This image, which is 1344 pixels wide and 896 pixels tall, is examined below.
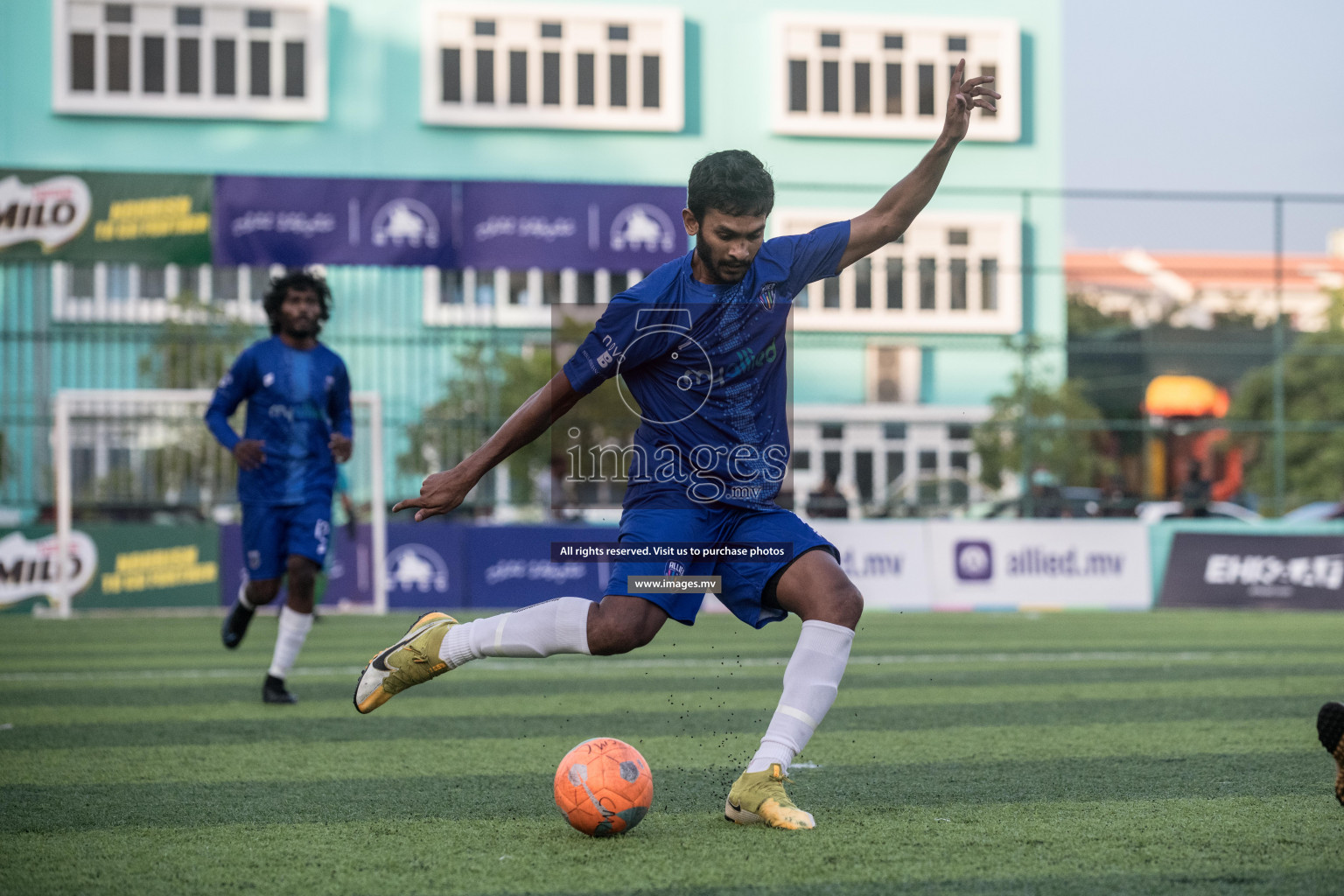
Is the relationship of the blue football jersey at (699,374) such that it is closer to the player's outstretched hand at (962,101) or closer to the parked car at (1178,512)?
the player's outstretched hand at (962,101)

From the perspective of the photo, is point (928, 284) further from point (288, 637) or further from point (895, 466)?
point (288, 637)

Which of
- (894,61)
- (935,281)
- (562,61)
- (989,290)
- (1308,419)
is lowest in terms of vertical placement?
(1308,419)

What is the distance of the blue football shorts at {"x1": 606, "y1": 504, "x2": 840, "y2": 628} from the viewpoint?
4148mm

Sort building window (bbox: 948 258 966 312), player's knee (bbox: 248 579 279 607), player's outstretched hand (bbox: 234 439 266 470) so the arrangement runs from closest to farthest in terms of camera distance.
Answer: player's outstretched hand (bbox: 234 439 266 470) < player's knee (bbox: 248 579 279 607) < building window (bbox: 948 258 966 312)

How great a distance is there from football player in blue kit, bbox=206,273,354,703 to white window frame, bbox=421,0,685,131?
24908 mm

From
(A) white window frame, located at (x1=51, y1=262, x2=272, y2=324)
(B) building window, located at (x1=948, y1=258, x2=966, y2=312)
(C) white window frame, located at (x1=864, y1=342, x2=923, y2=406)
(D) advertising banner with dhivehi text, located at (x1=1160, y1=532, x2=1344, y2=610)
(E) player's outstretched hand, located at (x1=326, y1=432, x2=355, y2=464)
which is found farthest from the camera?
(C) white window frame, located at (x1=864, y1=342, x2=923, y2=406)

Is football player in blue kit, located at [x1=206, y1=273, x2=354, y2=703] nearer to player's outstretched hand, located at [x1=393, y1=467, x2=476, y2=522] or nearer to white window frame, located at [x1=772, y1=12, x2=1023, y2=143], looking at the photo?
player's outstretched hand, located at [x1=393, y1=467, x2=476, y2=522]

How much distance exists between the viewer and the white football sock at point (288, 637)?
24.1 ft

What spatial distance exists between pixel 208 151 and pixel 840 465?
16697mm

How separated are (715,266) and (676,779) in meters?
1.93

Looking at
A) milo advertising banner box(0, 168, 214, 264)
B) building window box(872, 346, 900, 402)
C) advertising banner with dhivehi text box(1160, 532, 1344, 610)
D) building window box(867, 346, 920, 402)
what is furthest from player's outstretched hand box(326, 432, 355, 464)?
building window box(872, 346, 900, 402)

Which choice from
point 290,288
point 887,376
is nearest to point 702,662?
point 290,288

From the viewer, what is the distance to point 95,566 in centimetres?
1548

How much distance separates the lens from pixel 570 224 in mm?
15945
